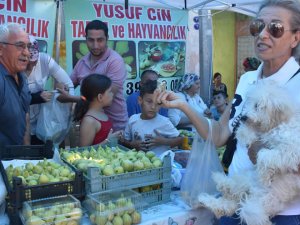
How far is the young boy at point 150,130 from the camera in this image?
10.8ft

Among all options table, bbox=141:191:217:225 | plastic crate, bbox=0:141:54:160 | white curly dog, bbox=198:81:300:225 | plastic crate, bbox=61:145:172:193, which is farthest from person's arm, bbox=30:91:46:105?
white curly dog, bbox=198:81:300:225

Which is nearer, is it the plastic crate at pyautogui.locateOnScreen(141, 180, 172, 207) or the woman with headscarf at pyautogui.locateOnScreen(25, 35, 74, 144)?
the plastic crate at pyautogui.locateOnScreen(141, 180, 172, 207)

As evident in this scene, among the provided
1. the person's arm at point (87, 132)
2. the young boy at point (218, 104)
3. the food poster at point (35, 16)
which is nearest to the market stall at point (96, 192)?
the person's arm at point (87, 132)

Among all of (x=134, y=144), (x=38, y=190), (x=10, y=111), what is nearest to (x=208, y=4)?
(x=134, y=144)

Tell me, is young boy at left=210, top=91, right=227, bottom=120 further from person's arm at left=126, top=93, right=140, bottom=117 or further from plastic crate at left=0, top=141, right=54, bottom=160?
plastic crate at left=0, top=141, right=54, bottom=160

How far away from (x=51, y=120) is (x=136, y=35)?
87.2 inches

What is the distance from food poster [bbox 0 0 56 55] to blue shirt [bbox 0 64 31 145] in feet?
5.48

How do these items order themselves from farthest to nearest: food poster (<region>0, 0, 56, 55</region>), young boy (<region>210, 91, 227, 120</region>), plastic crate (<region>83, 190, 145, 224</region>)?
young boy (<region>210, 91, 227, 120</region>)
food poster (<region>0, 0, 56, 55</region>)
plastic crate (<region>83, 190, 145, 224</region>)

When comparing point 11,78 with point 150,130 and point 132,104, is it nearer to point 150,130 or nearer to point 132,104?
point 150,130

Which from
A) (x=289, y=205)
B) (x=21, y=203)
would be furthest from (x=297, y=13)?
(x=21, y=203)

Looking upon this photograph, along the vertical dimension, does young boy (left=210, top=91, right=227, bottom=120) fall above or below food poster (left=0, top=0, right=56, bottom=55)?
below

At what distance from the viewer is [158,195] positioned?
85.3 inches

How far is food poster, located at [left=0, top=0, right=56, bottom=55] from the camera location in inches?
166

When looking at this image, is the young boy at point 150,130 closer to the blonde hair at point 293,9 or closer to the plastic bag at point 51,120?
the plastic bag at point 51,120
